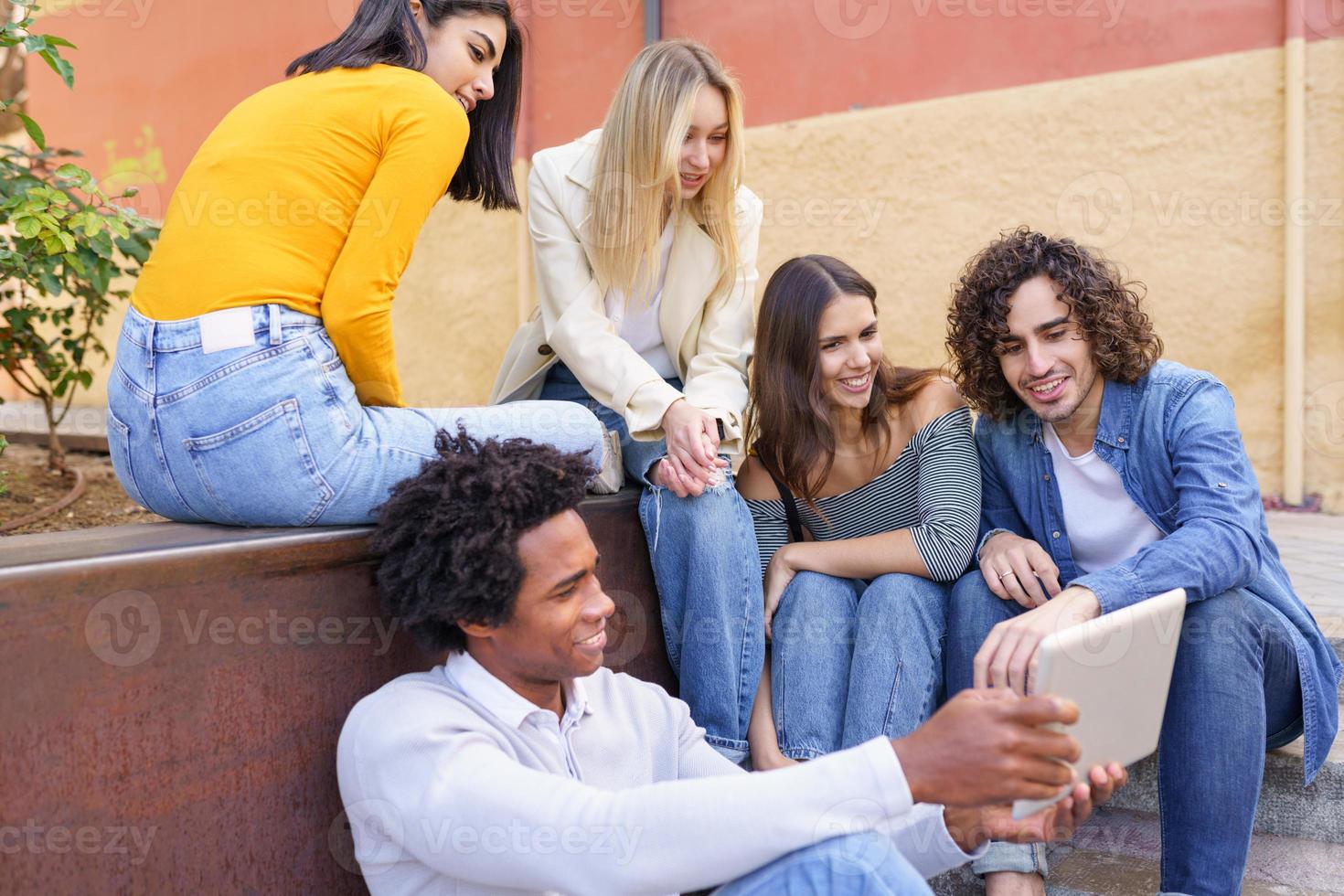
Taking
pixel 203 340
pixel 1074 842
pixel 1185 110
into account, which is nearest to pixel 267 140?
pixel 203 340

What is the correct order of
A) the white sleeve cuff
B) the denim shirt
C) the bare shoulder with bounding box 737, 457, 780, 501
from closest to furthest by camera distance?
the white sleeve cuff → the denim shirt → the bare shoulder with bounding box 737, 457, 780, 501

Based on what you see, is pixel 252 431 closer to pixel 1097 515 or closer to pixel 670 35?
pixel 1097 515

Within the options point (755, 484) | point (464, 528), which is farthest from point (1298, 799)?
point (464, 528)

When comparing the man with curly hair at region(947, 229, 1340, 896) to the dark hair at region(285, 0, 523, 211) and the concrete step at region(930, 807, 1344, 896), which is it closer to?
the concrete step at region(930, 807, 1344, 896)

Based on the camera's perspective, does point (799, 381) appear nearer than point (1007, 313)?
No

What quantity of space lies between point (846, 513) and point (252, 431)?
5.19 feet

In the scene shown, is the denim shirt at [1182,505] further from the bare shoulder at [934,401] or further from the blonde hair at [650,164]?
the blonde hair at [650,164]

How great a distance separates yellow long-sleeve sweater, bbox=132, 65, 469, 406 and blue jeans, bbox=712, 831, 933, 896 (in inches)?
47.2

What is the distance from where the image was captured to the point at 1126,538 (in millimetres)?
2766

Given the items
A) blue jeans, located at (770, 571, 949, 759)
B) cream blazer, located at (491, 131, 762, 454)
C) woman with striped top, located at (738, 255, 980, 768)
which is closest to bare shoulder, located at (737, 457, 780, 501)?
woman with striped top, located at (738, 255, 980, 768)

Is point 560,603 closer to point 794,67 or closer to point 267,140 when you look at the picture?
point 267,140

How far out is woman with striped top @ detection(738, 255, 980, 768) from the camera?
2740mm

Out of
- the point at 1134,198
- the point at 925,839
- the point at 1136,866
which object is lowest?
the point at 1136,866

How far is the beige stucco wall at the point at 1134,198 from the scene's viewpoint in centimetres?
521
